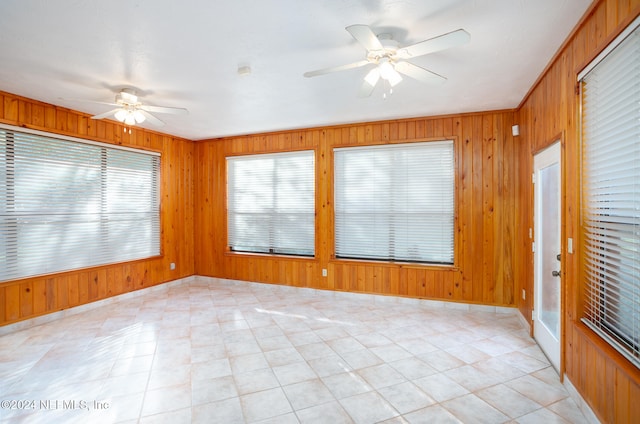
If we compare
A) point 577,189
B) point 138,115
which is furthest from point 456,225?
point 138,115

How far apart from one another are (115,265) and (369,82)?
443 centimetres

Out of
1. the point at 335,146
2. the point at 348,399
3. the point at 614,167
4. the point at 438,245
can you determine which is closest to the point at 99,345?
the point at 348,399

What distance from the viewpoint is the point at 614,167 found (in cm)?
176

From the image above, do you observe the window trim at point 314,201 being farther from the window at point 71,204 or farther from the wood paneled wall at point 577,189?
the wood paneled wall at point 577,189

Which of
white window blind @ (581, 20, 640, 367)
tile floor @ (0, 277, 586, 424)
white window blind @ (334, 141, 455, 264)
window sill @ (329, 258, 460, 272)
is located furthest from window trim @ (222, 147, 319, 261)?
white window blind @ (581, 20, 640, 367)

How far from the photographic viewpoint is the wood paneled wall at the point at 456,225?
404 centimetres

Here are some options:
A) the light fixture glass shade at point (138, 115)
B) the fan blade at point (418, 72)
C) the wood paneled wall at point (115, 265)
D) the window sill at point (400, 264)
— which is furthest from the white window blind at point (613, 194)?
the wood paneled wall at point (115, 265)

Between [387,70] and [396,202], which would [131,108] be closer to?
[387,70]

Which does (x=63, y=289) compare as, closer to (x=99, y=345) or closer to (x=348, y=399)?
(x=99, y=345)

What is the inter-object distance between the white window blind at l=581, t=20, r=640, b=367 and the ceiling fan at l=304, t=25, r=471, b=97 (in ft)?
2.82

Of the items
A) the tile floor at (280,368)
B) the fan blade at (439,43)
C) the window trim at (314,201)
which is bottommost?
the tile floor at (280,368)

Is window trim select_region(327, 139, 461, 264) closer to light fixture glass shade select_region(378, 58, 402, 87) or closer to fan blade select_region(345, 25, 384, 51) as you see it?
light fixture glass shade select_region(378, 58, 402, 87)

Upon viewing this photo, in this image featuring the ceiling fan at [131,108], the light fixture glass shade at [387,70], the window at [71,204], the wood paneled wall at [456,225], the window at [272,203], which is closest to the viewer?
the light fixture glass shade at [387,70]

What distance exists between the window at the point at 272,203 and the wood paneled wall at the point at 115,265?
0.88 metres
